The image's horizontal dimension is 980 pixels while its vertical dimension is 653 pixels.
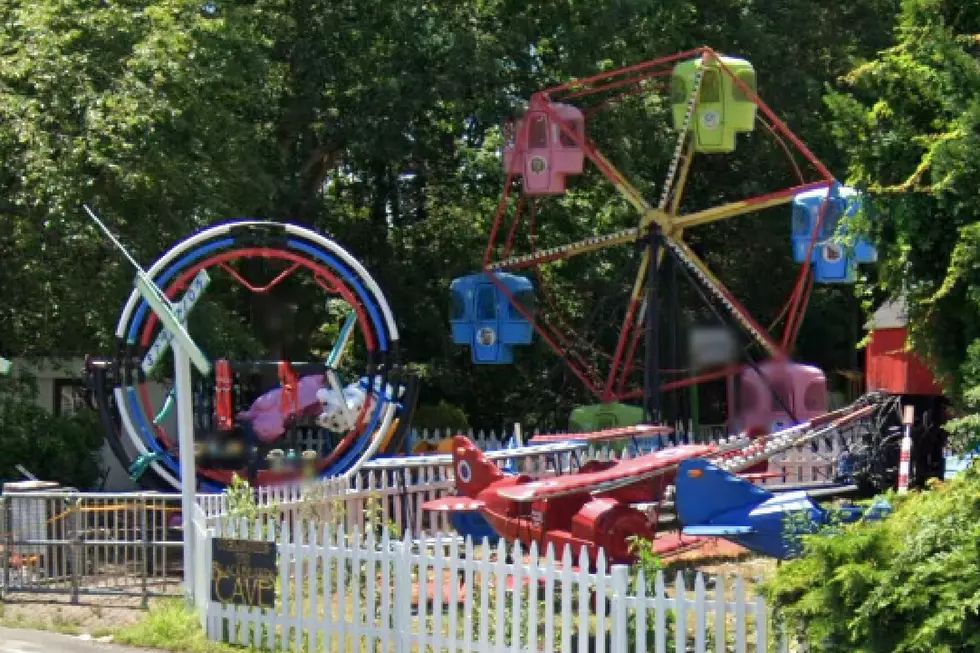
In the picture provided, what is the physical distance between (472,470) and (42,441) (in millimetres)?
7391

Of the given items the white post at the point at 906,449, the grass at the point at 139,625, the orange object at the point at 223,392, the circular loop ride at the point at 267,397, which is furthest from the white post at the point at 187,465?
the white post at the point at 906,449

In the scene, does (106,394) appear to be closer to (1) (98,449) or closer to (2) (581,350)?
(1) (98,449)

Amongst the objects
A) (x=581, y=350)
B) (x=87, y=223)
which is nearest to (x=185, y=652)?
(x=87, y=223)

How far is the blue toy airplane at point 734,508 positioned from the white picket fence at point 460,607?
595mm

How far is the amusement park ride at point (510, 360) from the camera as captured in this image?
1186cm

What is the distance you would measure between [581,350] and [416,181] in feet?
17.0

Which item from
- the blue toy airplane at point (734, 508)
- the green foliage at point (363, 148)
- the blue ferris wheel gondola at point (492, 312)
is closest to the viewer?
the blue toy airplane at point (734, 508)

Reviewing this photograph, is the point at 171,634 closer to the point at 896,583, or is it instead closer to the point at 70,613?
the point at 70,613

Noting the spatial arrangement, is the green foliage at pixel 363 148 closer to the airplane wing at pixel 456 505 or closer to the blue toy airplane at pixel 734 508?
the airplane wing at pixel 456 505

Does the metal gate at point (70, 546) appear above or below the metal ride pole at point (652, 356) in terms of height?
below

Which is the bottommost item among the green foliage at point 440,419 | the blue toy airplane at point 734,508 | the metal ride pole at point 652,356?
the blue toy airplane at point 734,508

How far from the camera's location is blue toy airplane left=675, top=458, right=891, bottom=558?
10305 mm

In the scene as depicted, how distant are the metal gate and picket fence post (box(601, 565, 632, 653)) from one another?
18.8ft

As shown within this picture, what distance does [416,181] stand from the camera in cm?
2761
